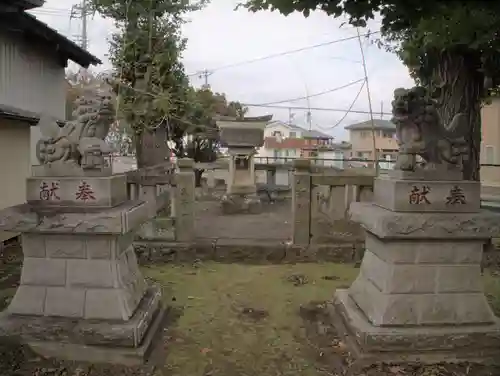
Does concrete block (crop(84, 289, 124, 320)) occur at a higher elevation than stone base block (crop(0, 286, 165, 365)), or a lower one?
higher

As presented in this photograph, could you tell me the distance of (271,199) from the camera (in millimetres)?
14672

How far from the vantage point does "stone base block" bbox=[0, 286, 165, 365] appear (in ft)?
13.8

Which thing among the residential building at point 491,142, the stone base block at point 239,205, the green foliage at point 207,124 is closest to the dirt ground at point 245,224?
the stone base block at point 239,205

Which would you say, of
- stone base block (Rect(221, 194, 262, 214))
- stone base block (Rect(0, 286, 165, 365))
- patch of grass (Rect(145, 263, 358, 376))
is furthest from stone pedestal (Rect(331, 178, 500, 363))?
stone base block (Rect(221, 194, 262, 214))

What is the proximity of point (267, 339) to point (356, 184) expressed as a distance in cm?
389

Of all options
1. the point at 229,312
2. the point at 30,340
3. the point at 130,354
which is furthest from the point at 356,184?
the point at 30,340

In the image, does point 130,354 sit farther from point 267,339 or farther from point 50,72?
point 50,72

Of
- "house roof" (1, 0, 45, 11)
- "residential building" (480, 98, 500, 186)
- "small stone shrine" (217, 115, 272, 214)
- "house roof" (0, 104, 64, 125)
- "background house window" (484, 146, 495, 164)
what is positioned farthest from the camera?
"background house window" (484, 146, 495, 164)

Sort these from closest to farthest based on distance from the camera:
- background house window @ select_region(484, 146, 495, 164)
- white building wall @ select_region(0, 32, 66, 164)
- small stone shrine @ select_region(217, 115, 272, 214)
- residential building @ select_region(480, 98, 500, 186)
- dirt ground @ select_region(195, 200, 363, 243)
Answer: dirt ground @ select_region(195, 200, 363, 243) < white building wall @ select_region(0, 32, 66, 164) < small stone shrine @ select_region(217, 115, 272, 214) < residential building @ select_region(480, 98, 500, 186) < background house window @ select_region(484, 146, 495, 164)

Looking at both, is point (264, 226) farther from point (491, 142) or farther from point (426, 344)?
point (491, 142)

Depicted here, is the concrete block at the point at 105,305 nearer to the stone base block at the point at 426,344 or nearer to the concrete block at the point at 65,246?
the concrete block at the point at 65,246

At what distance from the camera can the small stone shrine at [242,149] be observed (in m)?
13.2

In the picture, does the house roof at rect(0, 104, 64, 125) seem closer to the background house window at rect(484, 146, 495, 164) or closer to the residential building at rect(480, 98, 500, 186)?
the residential building at rect(480, 98, 500, 186)

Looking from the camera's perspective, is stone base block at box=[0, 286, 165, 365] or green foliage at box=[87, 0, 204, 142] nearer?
stone base block at box=[0, 286, 165, 365]
